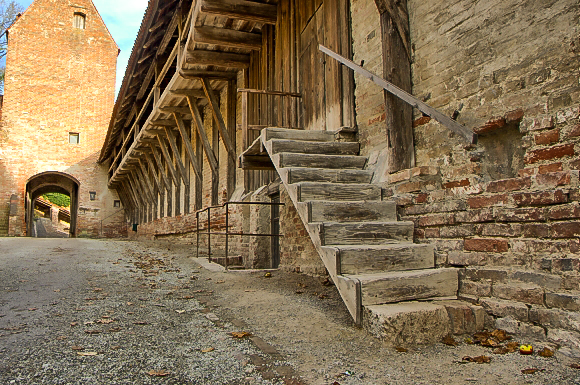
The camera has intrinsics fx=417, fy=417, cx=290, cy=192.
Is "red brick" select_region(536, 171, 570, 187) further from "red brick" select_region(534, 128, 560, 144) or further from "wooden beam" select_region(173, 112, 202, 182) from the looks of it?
"wooden beam" select_region(173, 112, 202, 182)

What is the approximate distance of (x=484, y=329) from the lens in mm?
2857

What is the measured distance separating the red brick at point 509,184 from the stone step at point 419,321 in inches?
33.2

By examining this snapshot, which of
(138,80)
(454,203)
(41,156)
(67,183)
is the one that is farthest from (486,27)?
(67,183)

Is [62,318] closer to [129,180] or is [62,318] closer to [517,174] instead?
[517,174]

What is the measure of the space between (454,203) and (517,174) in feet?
1.62

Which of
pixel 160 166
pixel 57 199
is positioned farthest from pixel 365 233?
pixel 57 199

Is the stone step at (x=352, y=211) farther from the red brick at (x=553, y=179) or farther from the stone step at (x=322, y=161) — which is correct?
the red brick at (x=553, y=179)

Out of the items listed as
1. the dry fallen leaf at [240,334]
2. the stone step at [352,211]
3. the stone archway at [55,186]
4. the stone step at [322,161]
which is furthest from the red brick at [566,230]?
the stone archway at [55,186]

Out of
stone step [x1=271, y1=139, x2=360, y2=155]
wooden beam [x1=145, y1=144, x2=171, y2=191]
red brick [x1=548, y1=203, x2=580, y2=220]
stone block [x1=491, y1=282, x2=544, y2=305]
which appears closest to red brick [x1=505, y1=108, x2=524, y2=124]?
red brick [x1=548, y1=203, x2=580, y2=220]

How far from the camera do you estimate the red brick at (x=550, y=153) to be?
8.52 ft

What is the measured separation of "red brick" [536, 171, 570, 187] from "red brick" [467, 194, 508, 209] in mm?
259

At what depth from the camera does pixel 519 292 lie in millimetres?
2742

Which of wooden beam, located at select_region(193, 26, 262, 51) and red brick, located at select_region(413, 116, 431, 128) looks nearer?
red brick, located at select_region(413, 116, 431, 128)

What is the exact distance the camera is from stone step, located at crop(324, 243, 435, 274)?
3.10 metres
